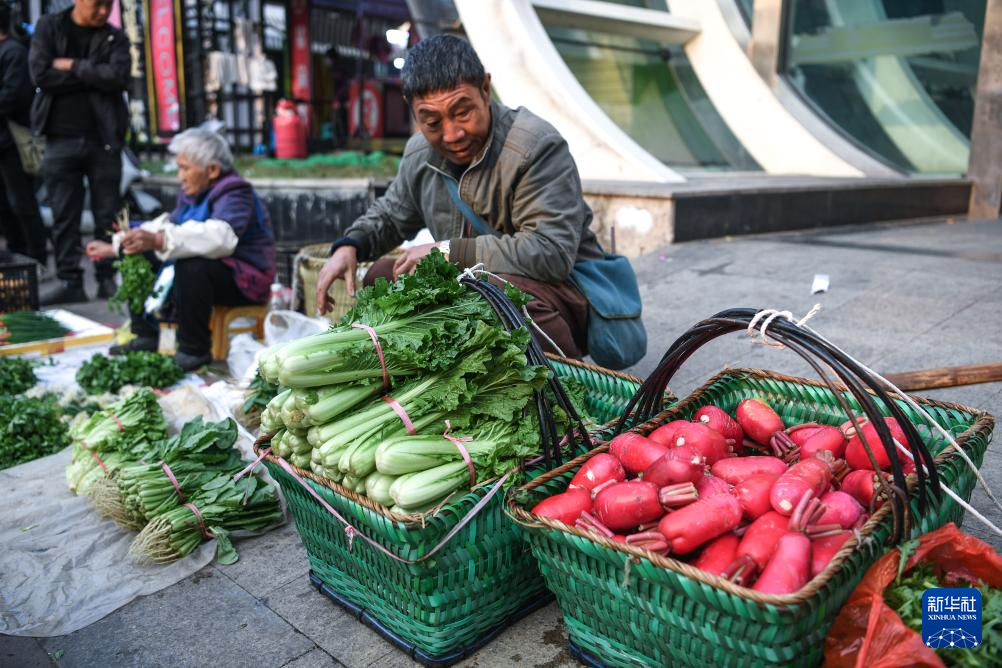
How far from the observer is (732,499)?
171cm

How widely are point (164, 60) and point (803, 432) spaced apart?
12.2m

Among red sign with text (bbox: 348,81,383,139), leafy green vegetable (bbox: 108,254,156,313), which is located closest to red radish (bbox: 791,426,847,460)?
leafy green vegetable (bbox: 108,254,156,313)

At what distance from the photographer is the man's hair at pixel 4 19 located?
689 cm

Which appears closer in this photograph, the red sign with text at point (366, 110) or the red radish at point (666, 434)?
the red radish at point (666, 434)

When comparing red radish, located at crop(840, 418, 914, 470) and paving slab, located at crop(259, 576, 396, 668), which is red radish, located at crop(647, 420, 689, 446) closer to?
red radish, located at crop(840, 418, 914, 470)

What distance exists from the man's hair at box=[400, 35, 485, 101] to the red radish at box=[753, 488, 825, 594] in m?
1.78

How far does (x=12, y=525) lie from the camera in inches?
111

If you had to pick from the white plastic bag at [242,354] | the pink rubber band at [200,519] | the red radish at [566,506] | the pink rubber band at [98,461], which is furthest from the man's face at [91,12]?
the red radish at [566,506]

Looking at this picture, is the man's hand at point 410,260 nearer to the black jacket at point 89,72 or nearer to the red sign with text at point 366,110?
the black jacket at point 89,72

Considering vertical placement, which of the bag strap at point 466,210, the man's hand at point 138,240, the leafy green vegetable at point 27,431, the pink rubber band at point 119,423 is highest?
the bag strap at point 466,210

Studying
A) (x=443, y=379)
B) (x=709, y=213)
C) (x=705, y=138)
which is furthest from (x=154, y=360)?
(x=705, y=138)

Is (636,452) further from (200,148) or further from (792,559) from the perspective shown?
(200,148)

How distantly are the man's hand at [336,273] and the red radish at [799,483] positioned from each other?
1844mm

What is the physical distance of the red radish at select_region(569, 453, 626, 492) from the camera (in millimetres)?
1863
